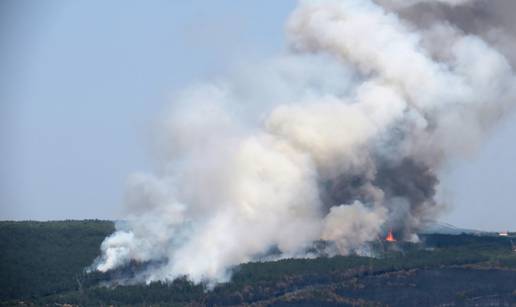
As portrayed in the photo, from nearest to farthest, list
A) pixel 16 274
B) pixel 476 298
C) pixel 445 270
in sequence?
pixel 476 298, pixel 445 270, pixel 16 274

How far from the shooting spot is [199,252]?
130m

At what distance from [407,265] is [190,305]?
63.8ft

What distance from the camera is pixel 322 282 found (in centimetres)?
12475

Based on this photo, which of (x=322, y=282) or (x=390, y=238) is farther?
(x=390, y=238)

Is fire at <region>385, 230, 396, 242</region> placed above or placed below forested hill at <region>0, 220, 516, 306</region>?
above

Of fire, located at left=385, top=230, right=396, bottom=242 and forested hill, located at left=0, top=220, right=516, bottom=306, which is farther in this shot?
fire, located at left=385, top=230, right=396, bottom=242

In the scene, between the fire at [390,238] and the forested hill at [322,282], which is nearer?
the forested hill at [322,282]

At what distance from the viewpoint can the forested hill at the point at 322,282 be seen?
11988 centimetres

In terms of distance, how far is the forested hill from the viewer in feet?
393

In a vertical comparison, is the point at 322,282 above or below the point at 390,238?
below

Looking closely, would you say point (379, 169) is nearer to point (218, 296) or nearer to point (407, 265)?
point (407, 265)

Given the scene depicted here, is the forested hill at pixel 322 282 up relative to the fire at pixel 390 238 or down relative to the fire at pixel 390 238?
down

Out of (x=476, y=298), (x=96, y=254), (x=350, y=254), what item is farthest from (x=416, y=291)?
(x=96, y=254)

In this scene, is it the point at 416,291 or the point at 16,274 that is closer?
the point at 416,291
